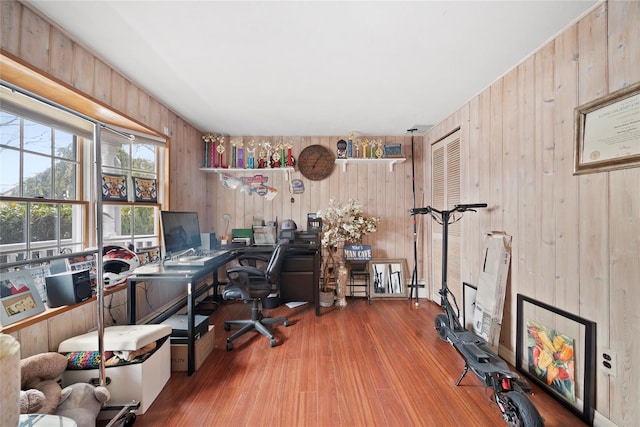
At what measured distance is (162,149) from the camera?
2.58 metres

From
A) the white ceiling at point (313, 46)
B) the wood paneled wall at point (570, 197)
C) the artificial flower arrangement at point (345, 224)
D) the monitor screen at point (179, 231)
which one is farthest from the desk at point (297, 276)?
the wood paneled wall at point (570, 197)

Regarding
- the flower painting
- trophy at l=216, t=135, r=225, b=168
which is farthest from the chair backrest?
the flower painting

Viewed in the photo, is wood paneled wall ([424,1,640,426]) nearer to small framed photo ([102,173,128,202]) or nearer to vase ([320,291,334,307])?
vase ([320,291,334,307])

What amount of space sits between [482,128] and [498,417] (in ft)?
7.38

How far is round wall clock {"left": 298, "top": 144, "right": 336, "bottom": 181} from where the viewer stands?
3.45 meters

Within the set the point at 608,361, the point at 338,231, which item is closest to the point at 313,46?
the point at 338,231

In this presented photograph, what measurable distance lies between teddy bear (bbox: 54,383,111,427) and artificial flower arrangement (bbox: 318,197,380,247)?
2328mm

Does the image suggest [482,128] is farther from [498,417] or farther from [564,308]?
[498,417]

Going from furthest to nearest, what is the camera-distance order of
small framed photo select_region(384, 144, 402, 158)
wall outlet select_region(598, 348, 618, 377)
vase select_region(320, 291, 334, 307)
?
small framed photo select_region(384, 144, 402, 158) < vase select_region(320, 291, 334, 307) < wall outlet select_region(598, 348, 618, 377)

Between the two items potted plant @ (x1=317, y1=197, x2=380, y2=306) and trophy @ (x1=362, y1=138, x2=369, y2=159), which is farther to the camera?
trophy @ (x1=362, y1=138, x2=369, y2=159)

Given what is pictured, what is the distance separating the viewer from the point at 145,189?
2.39 meters

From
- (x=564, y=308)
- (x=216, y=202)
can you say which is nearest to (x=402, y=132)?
(x=564, y=308)

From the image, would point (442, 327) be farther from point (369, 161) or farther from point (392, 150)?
point (392, 150)

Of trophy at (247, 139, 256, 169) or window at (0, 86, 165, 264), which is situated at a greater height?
trophy at (247, 139, 256, 169)
